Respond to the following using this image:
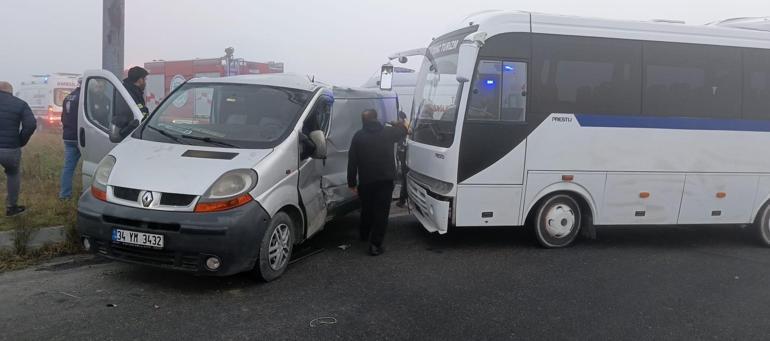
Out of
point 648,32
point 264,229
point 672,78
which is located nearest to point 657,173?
point 672,78

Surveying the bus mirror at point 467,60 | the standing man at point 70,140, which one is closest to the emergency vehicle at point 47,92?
the standing man at point 70,140

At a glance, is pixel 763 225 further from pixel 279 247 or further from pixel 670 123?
pixel 279 247

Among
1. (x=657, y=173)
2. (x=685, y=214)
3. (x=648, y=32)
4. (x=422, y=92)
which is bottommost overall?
(x=685, y=214)

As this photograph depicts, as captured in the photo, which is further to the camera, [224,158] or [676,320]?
[224,158]

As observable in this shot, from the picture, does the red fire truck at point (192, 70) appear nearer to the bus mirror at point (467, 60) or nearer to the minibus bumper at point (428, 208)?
the minibus bumper at point (428, 208)

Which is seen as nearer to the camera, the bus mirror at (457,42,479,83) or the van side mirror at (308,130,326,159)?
the van side mirror at (308,130,326,159)

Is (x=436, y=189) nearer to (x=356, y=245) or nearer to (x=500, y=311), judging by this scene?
(x=356, y=245)

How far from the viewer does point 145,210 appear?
458cm

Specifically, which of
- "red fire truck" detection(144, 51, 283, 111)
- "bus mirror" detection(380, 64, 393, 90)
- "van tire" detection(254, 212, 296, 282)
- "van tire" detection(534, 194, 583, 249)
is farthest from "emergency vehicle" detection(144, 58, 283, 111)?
"van tire" detection(534, 194, 583, 249)

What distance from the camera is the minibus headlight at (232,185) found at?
4.67 metres

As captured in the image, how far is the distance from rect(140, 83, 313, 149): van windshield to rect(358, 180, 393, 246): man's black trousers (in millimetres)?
1250

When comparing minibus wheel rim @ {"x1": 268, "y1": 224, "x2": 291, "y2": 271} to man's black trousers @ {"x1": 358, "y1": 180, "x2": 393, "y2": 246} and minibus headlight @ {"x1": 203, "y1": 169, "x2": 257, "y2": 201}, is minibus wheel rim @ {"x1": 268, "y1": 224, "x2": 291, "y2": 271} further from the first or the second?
man's black trousers @ {"x1": 358, "y1": 180, "x2": 393, "y2": 246}

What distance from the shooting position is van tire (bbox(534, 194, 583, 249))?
6.69m

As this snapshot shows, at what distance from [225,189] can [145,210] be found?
0.66 metres
